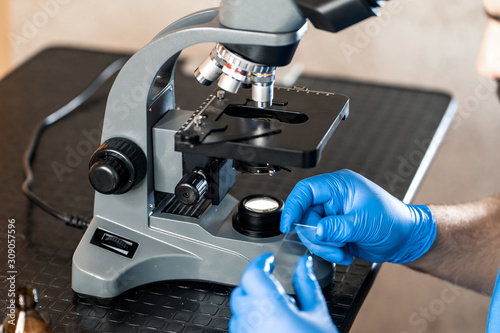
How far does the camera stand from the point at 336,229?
116cm

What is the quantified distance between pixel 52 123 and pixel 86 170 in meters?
0.25

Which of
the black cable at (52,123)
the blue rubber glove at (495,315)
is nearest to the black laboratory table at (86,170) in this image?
the black cable at (52,123)

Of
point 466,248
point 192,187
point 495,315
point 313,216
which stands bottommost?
point 466,248

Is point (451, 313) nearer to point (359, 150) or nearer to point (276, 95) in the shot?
point (359, 150)

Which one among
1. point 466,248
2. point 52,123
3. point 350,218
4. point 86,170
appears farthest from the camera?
point 52,123

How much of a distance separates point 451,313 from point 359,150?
4.11ft

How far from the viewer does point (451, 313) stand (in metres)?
2.66

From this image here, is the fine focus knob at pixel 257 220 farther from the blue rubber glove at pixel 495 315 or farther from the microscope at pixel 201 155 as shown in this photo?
the blue rubber glove at pixel 495 315

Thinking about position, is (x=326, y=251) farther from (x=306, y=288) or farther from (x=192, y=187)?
(x=192, y=187)

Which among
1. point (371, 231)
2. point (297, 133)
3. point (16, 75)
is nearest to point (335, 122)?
point (297, 133)

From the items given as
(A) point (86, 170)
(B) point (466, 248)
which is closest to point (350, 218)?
(B) point (466, 248)

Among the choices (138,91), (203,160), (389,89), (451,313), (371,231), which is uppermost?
(138,91)

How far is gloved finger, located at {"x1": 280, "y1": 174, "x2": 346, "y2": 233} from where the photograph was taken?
1.15 meters

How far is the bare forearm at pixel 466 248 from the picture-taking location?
1.38 meters
